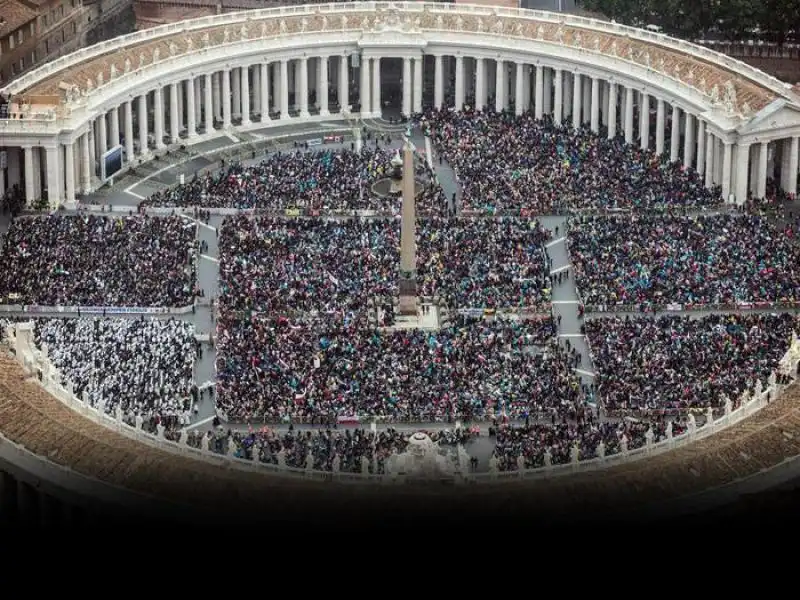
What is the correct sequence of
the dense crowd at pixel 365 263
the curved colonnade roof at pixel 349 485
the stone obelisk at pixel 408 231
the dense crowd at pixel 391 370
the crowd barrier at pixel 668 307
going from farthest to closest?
the stone obelisk at pixel 408 231 < the dense crowd at pixel 365 263 < the crowd barrier at pixel 668 307 < the dense crowd at pixel 391 370 < the curved colonnade roof at pixel 349 485

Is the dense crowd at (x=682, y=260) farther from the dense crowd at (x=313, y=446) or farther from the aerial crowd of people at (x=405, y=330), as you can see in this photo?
the dense crowd at (x=313, y=446)

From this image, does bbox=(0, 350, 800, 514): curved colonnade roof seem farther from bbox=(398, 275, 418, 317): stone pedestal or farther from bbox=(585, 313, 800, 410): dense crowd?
bbox=(398, 275, 418, 317): stone pedestal

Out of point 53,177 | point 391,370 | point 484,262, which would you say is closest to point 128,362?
point 391,370

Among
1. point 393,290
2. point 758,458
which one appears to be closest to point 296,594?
point 758,458

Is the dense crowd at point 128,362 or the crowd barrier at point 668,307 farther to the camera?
the crowd barrier at point 668,307

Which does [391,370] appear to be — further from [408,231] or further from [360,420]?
[408,231]

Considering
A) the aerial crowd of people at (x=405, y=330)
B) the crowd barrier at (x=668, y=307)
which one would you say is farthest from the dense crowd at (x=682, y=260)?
the crowd barrier at (x=668, y=307)
